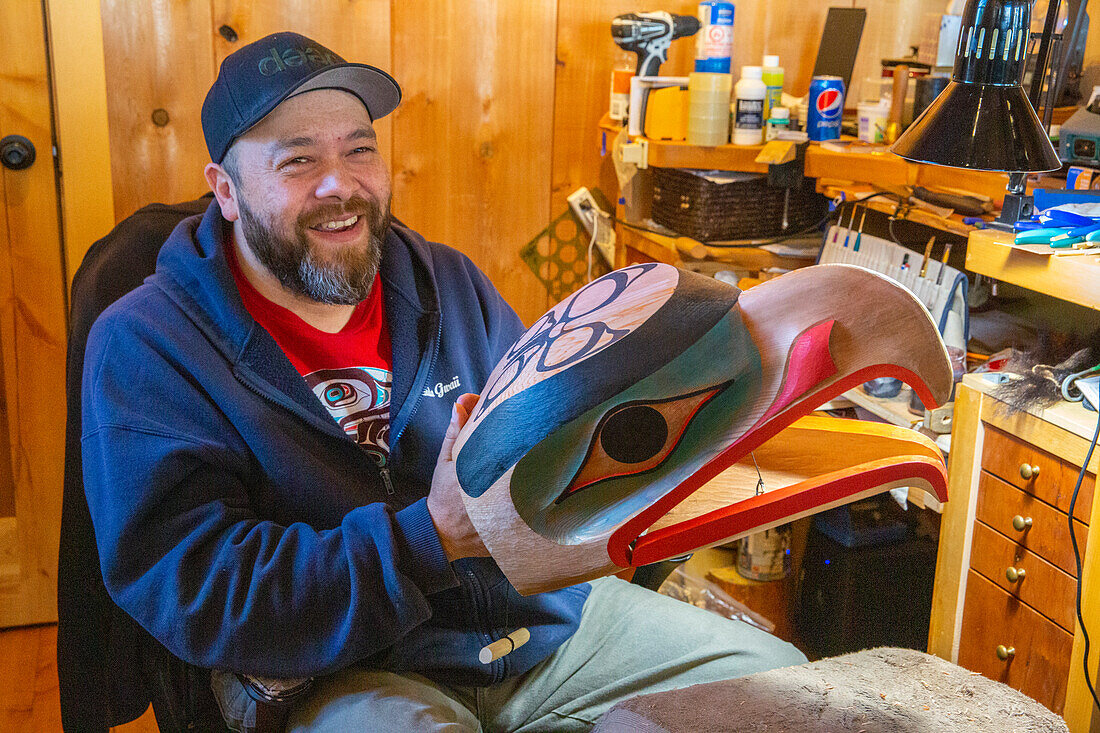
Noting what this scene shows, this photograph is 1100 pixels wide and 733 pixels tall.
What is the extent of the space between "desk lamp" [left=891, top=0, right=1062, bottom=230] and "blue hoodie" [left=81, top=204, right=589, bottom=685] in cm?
72

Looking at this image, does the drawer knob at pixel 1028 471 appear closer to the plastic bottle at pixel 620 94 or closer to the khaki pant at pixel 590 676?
the khaki pant at pixel 590 676

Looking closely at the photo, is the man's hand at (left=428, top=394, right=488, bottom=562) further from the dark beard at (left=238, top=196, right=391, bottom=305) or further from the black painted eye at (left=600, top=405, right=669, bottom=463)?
the dark beard at (left=238, top=196, right=391, bottom=305)

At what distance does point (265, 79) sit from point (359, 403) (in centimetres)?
45

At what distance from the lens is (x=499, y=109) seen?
249cm

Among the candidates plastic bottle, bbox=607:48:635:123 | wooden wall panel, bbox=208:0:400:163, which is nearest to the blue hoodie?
wooden wall panel, bbox=208:0:400:163

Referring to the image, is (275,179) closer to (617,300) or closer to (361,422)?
(361,422)

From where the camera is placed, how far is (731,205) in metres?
2.28

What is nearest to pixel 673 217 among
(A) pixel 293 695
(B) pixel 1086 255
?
(B) pixel 1086 255

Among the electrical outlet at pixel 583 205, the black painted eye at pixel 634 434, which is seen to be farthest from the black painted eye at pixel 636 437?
the electrical outlet at pixel 583 205

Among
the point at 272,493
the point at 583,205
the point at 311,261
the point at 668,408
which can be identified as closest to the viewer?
the point at 668,408

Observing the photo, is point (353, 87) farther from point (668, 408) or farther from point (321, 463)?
point (668, 408)

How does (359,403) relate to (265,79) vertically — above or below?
below

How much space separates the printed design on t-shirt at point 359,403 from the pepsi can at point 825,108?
1.31 meters

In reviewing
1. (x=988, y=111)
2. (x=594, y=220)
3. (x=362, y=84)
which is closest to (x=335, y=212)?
(x=362, y=84)
